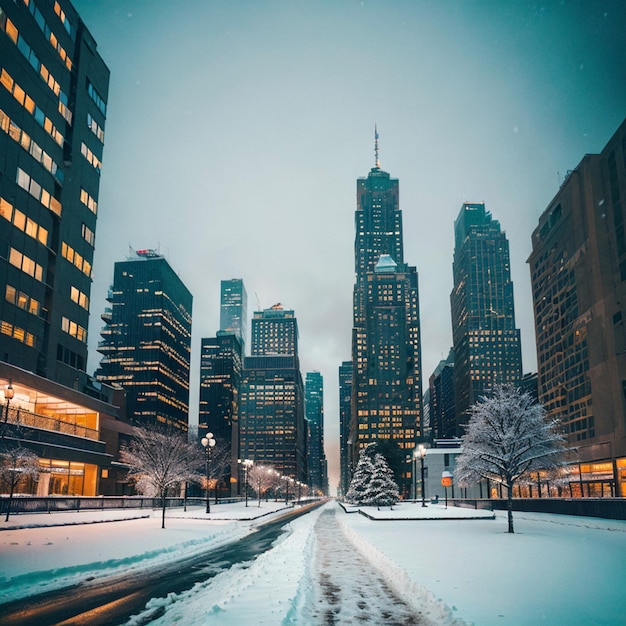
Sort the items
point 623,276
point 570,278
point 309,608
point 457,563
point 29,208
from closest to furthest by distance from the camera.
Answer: point 309,608 → point 457,563 → point 29,208 → point 623,276 → point 570,278

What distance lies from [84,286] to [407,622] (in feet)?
210

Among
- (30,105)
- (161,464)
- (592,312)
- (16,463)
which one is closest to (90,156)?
(30,105)

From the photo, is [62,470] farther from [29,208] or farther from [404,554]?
[404,554]

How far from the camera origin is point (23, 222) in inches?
2092

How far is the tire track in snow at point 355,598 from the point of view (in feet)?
33.1

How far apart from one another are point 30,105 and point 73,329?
2376 cm

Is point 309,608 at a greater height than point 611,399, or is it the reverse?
point 611,399

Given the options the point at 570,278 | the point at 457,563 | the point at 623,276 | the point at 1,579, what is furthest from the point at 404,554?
the point at 570,278

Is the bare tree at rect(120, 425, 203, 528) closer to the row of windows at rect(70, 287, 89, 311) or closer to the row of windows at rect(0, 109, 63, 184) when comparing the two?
the row of windows at rect(70, 287, 89, 311)

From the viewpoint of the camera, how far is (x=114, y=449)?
3258 inches

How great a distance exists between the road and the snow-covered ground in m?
0.57

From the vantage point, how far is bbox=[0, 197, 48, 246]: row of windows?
49969mm

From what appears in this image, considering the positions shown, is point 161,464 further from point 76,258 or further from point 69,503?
point 76,258

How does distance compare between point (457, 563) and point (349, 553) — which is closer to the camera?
point (457, 563)
